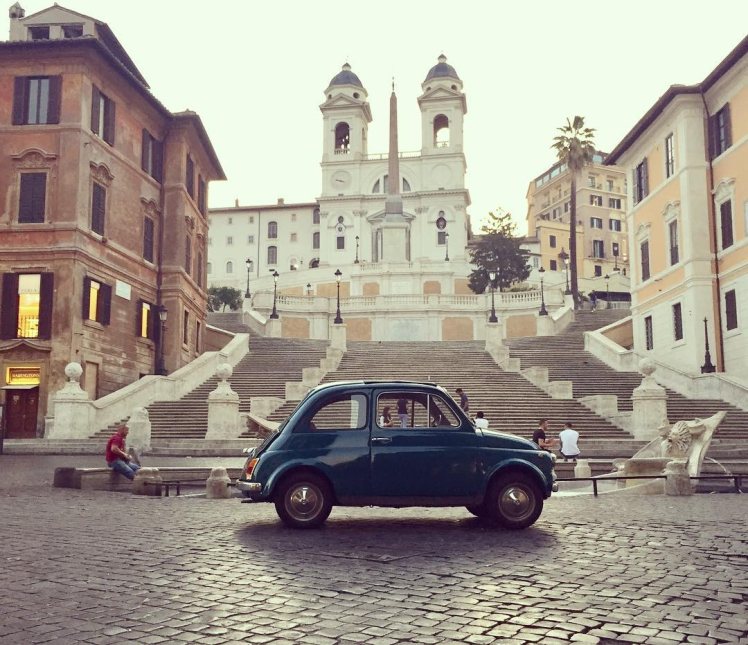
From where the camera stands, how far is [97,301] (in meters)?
30.0

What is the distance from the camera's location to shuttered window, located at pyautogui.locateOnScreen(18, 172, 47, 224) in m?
29.0

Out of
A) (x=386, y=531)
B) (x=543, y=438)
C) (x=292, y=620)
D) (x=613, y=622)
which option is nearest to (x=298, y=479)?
(x=386, y=531)

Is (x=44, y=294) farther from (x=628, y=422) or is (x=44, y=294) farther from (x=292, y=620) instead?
(x=292, y=620)

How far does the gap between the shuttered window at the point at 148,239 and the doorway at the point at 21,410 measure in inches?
344

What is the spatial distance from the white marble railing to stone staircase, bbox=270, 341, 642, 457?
16.4 ft

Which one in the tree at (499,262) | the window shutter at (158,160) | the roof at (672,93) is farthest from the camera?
the tree at (499,262)

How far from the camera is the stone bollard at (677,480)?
1320 cm

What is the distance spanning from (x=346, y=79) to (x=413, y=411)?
319 ft

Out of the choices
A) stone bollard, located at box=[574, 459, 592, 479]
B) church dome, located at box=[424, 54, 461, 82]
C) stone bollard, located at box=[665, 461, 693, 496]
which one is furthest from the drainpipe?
church dome, located at box=[424, 54, 461, 82]

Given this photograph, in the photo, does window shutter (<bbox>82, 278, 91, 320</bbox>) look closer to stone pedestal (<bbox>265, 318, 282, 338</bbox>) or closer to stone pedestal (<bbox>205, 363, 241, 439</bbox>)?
stone pedestal (<bbox>205, 363, 241, 439</bbox>)

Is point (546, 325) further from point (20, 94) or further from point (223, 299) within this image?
point (223, 299)

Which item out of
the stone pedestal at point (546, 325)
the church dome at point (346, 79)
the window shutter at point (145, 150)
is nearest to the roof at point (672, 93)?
the stone pedestal at point (546, 325)

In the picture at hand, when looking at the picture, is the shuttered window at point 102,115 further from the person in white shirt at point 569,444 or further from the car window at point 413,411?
the car window at point 413,411

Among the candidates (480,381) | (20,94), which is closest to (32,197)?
(20,94)
